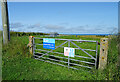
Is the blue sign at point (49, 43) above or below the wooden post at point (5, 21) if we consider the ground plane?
below

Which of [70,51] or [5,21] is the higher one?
[5,21]

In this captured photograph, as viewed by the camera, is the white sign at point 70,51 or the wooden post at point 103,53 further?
the white sign at point 70,51

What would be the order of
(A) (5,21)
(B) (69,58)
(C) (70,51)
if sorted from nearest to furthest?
(C) (70,51) < (B) (69,58) < (A) (5,21)

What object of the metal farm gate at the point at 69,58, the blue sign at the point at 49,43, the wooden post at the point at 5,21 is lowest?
the metal farm gate at the point at 69,58

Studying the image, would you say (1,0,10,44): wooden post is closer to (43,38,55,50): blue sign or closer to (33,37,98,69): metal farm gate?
(33,37,98,69): metal farm gate

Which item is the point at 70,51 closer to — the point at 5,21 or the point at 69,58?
the point at 69,58

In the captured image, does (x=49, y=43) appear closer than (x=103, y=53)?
No

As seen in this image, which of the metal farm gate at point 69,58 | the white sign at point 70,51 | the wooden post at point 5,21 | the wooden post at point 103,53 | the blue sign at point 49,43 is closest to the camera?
the wooden post at point 103,53

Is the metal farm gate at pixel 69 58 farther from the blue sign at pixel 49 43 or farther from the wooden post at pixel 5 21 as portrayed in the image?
the wooden post at pixel 5 21

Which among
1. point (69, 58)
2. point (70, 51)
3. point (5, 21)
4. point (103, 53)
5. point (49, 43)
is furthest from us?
point (5, 21)

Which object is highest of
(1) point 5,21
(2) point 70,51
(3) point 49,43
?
(1) point 5,21

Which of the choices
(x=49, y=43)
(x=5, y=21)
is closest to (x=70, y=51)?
(x=49, y=43)

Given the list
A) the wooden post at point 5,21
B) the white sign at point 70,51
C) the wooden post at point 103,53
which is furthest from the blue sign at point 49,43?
the wooden post at point 5,21

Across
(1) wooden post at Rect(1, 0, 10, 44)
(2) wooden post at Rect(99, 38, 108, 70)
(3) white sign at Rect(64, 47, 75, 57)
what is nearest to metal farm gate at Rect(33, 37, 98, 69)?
(3) white sign at Rect(64, 47, 75, 57)
